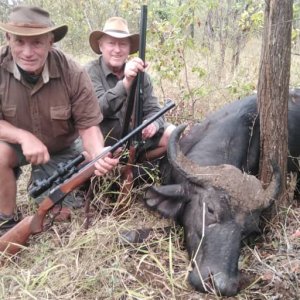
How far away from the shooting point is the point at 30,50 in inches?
149

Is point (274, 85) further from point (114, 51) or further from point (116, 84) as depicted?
point (114, 51)

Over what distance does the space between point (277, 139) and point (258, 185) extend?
19.5 inches

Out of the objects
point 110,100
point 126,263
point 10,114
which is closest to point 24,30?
point 10,114

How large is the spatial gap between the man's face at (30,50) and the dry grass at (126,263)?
48.9 inches

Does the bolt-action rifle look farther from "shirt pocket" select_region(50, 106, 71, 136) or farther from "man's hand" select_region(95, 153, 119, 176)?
"shirt pocket" select_region(50, 106, 71, 136)

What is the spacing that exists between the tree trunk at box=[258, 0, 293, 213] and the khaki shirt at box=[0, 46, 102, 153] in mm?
1553

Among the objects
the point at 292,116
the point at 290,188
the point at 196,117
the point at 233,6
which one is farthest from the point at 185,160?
the point at 233,6

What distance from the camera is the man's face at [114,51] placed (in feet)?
16.4

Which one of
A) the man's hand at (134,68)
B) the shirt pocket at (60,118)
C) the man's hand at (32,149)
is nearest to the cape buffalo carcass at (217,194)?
the man's hand at (134,68)

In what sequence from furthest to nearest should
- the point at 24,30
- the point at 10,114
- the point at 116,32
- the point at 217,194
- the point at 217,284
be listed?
the point at 116,32
the point at 10,114
the point at 24,30
the point at 217,194
the point at 217,284

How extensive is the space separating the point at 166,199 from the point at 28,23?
6.00 feet

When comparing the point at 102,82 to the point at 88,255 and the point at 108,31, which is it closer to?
the point at 108,31

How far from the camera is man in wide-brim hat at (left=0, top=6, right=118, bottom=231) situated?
12.4 feet

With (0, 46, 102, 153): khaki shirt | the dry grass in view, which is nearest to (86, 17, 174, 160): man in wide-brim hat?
(0, 46, 102, 153): khaki shirt
